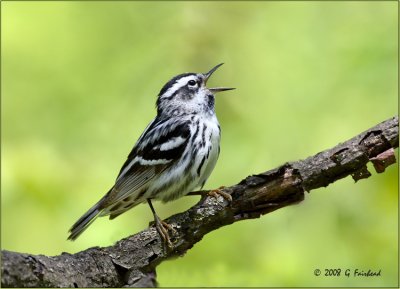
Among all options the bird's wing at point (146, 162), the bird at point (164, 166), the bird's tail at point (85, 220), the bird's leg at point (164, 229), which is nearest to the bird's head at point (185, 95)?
the bird at point (164, 166)

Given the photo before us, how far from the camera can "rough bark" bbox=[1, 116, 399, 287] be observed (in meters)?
3.62

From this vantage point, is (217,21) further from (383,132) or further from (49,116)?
(383,132)

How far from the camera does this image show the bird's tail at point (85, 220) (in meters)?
4.57

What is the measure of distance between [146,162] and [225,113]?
3.58 feet

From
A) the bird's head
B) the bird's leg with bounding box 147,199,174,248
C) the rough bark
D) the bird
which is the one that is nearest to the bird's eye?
the bird's head

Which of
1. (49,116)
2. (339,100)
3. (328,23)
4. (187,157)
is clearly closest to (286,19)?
(328,23)

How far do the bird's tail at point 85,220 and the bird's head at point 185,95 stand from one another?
1.07 meters

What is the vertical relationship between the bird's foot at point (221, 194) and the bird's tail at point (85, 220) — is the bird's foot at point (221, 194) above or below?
below

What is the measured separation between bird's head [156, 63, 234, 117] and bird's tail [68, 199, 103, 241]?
3.51ft

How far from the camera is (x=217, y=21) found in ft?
19.5

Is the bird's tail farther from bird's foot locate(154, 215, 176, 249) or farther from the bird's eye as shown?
the bird's eye

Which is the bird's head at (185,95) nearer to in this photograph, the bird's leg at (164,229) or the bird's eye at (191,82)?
the bird's eye at (191,82)

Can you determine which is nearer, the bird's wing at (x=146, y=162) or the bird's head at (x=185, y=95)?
the bird's wing at (x=146, y=162)

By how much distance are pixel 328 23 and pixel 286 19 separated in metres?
0.41
